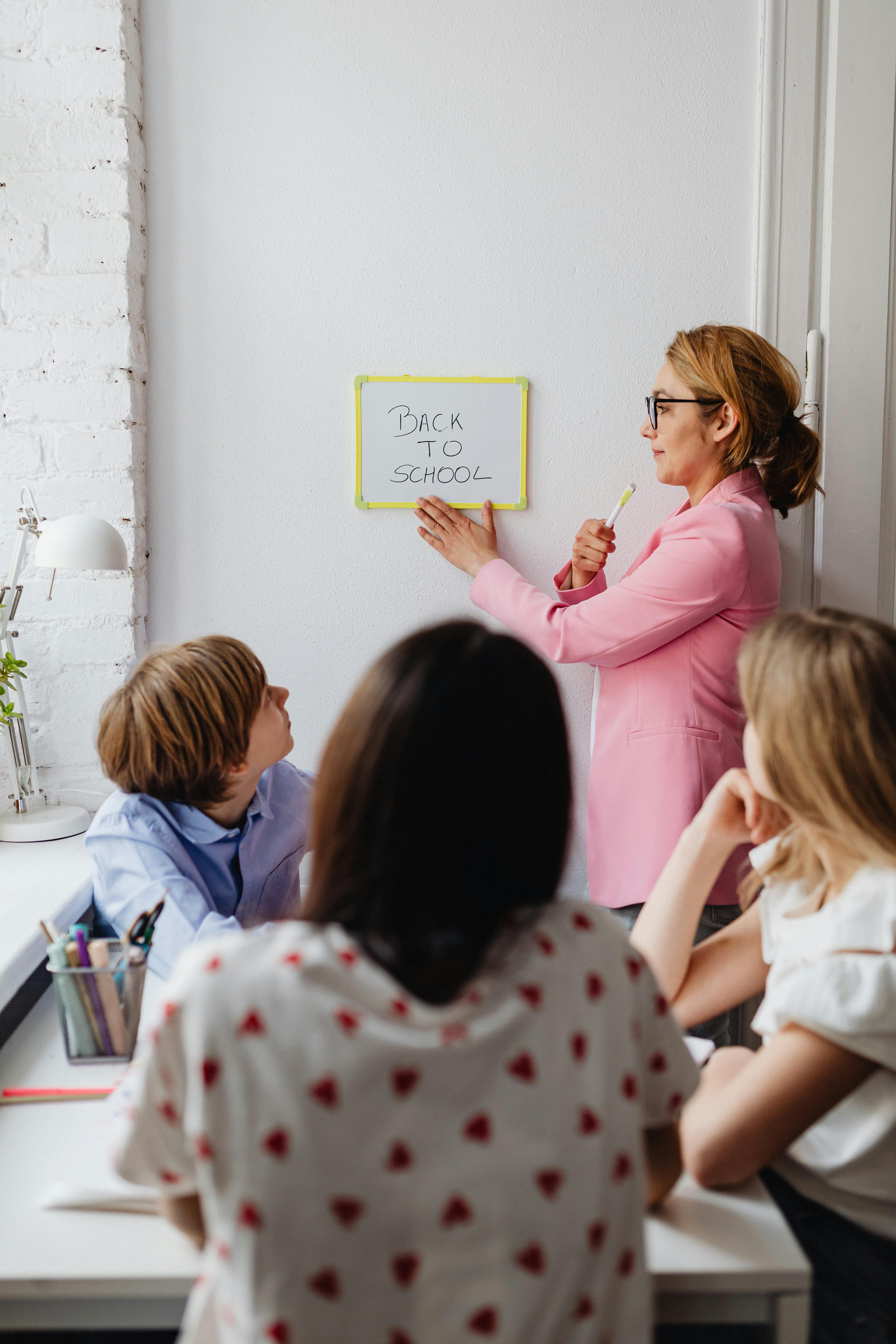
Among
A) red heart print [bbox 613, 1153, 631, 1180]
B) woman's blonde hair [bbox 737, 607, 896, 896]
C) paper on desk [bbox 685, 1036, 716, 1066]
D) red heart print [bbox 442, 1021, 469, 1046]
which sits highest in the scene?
woman's blonde hair [bbox 737, 607, 896, 896]

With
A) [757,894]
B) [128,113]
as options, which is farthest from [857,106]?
[757,894]

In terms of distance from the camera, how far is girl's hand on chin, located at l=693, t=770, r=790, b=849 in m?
1.17

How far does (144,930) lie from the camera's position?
43.9 inches

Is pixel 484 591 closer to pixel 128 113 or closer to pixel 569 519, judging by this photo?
pixel 569 519

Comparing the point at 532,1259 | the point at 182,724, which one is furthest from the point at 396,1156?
the point at 182,724

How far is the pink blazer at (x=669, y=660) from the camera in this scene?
5.38ft

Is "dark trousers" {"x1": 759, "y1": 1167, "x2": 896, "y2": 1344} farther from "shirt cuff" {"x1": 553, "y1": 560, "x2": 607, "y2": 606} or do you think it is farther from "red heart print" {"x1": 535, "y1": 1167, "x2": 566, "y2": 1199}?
"shirt cuff" {"x1": 553, "y1": 560, "x2": 607, "y2": 606}

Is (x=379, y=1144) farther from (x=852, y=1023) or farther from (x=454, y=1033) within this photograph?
(x=852, y=1023)

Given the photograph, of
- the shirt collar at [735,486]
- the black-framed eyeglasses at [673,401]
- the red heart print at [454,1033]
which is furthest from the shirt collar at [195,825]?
the black-framed eyeglasses at [673,401]

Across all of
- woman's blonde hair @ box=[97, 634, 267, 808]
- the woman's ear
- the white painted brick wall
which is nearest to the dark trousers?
woman's blonde hair @ box=[97, 634, 267, 808]

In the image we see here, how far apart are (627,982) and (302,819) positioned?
943 mm

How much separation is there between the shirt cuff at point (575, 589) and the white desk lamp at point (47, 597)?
81cm

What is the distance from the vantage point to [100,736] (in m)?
1.39

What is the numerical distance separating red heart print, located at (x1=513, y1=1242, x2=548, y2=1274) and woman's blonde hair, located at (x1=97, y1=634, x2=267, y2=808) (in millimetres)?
852
